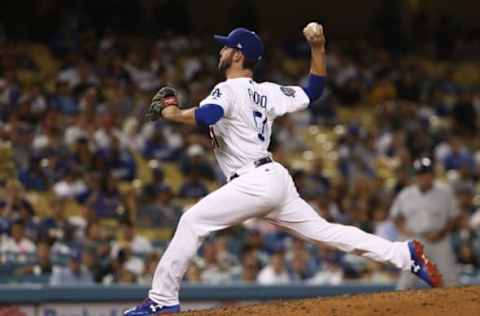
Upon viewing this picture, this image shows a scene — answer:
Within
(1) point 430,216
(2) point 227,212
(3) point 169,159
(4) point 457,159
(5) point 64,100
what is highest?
(5) point 64,100

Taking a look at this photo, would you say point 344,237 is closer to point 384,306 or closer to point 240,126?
point 384,306

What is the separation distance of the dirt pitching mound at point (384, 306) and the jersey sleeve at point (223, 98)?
1.16 meters

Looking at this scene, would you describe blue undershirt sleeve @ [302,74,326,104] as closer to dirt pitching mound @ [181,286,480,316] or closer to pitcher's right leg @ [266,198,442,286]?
pitcher's right leg @ [266,198,442,286]

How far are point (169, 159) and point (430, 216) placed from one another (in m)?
4.64

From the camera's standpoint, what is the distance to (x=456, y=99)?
17.6m

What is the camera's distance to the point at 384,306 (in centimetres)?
638

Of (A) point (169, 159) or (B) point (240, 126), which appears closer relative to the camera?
(B) point (240, 126)

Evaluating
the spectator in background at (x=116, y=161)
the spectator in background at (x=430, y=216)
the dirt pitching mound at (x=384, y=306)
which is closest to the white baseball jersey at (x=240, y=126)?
the dirt pitching mound at (x=384, y=306)

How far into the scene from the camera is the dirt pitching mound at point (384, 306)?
20.5 ft

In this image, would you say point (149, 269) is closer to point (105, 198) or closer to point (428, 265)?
point (105, 198)

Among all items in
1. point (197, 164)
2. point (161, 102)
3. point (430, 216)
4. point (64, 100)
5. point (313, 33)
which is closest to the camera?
point (161, 102)

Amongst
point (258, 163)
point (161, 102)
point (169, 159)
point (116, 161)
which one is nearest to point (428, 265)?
point (258, 163)

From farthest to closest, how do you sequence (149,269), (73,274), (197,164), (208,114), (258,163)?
(197,164)
(149,269)
(73,274)
(258,163)
(208,114)

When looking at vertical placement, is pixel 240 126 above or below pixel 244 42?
below
